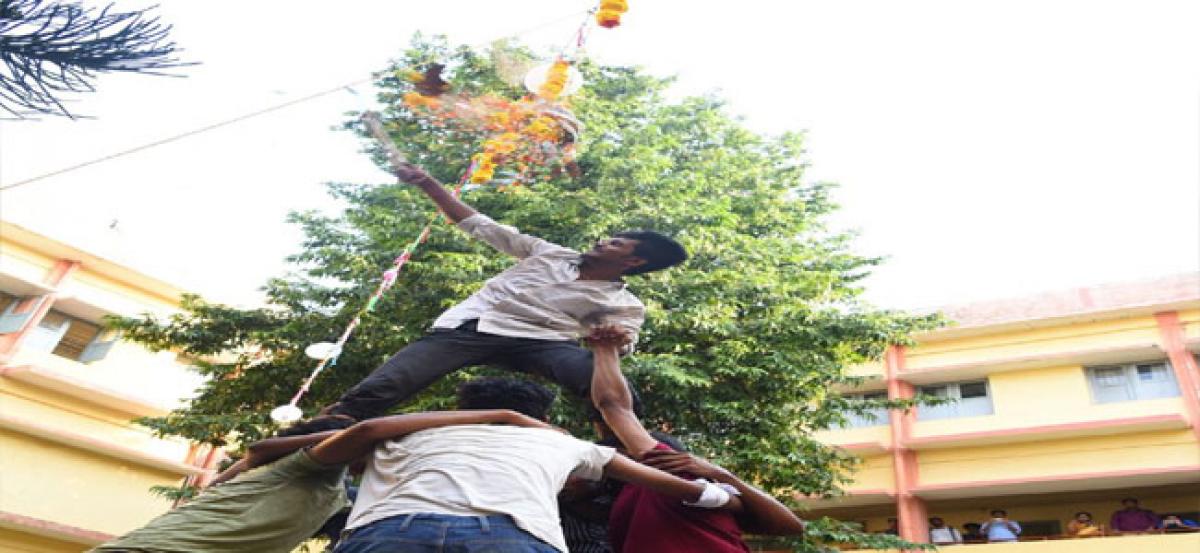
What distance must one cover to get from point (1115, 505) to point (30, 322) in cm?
2373

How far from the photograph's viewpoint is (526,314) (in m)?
3.57

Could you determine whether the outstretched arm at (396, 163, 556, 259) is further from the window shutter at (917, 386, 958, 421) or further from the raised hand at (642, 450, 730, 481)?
the window shutter at (917, 386, 958, 421)

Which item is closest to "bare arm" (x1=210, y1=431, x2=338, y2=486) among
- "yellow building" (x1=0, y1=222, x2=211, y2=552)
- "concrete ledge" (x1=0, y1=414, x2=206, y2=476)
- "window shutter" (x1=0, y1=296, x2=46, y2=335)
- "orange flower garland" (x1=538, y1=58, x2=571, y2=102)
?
"orange flower garland" (x1=538, y1=58, x2=571, y2=102)

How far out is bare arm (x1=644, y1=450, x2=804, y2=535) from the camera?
2.55 m

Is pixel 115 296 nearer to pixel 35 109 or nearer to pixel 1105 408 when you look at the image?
pixel 35 109

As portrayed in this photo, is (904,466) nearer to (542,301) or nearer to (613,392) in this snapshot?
(542,301)

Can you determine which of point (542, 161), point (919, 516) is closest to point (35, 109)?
point (542, 161)

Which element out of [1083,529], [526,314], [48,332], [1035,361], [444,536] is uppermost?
[1035,361]

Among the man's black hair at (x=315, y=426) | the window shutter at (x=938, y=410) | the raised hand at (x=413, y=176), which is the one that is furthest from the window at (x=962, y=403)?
the man's black hair at (x=315, y=426)

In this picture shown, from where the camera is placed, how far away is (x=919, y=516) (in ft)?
54.9

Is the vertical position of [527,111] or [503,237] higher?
[527,111]

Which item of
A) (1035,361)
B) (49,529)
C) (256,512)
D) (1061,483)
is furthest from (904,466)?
(49,529)

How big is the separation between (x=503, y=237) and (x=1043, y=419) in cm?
1656

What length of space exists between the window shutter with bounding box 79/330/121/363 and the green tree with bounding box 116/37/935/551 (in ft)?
29.2
